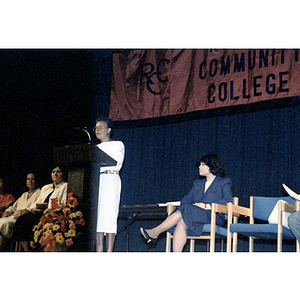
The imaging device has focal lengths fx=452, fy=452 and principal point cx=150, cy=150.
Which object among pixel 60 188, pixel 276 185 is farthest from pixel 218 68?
pixel 60 188

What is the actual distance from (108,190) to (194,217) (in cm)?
86

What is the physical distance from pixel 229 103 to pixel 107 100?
5.82 ft

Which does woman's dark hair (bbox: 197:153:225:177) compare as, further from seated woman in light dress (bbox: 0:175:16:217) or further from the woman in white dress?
seated woman in light dress (bbox: 0:175:16:217)

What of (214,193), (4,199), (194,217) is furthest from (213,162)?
(4,199)

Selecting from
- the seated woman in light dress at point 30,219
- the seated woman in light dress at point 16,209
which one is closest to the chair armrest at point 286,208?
the seated woman in light dress at point 30,219

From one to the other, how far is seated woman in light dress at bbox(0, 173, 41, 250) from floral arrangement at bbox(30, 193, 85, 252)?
1.74m

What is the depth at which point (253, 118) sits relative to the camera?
16.8 feet

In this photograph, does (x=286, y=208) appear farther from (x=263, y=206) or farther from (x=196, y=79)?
(x=196, y=79)

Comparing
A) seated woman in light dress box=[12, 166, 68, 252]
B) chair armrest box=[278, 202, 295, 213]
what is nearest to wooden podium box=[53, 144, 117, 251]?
seated woman in light dress box=[12, 166, 68, 252]

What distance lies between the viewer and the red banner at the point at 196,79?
16.1 ft

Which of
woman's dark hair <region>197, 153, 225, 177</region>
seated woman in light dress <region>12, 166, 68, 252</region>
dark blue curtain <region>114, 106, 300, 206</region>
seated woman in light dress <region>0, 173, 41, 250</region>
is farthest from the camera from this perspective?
dark blue curtain <region>114, 106, 300, 206</region>

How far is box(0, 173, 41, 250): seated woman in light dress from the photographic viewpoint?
15.3 ft

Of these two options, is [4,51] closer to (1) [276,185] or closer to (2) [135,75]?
(2) [135,75]

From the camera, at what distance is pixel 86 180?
3094mm
